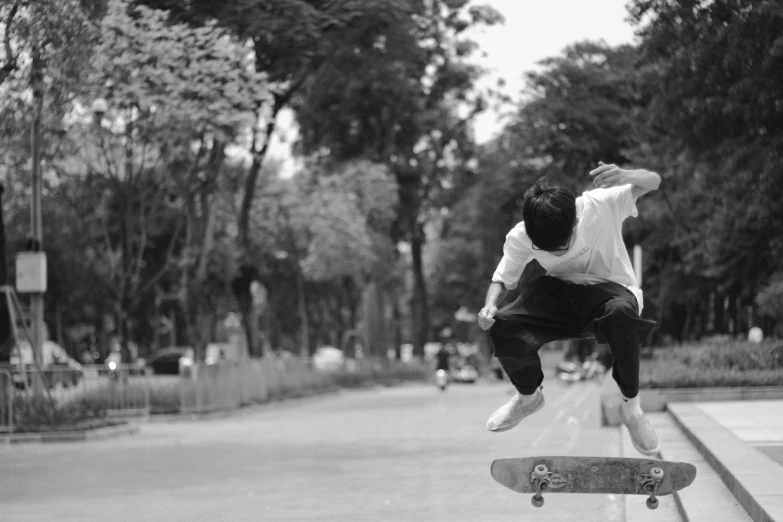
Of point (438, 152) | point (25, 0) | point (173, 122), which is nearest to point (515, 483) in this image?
point (25, 0)

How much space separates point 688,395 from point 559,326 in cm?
1480

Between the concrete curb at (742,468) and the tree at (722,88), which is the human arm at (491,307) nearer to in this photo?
the concrete curb at (742,468)

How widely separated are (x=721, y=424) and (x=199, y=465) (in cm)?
606

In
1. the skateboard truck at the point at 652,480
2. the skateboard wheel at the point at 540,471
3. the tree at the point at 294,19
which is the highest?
the tree at the point at 294,19

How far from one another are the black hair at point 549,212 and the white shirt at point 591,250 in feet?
0.59

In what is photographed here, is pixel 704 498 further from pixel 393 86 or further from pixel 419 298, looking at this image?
pixel 419 298

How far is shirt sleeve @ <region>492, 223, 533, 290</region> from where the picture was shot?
725 cm

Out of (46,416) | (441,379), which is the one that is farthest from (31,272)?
(441,379)

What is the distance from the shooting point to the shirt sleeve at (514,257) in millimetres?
7246

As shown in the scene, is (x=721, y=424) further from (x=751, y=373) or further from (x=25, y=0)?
(x=25, y=0)

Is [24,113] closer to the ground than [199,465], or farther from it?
farther from it

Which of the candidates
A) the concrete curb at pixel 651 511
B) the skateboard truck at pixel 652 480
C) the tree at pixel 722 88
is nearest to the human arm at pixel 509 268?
the skateboard truck at pixel 652 480

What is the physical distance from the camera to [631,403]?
7.54m

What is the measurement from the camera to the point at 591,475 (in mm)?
7281
